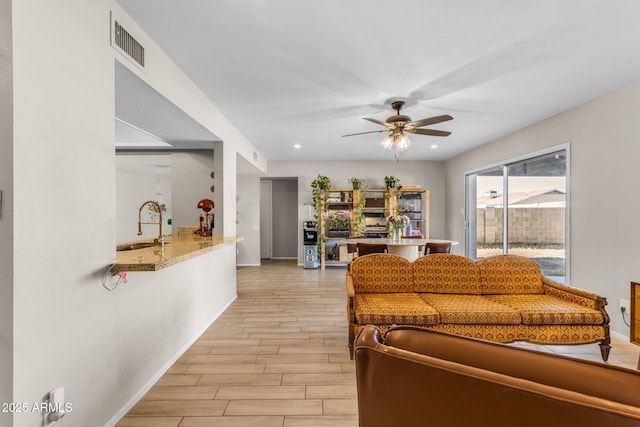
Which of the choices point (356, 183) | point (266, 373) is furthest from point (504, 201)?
point (266, 373)

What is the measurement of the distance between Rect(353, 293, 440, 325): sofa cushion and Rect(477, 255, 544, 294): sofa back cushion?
84 cm

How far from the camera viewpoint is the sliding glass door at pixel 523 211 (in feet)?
13.8

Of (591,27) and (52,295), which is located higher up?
(591,27)

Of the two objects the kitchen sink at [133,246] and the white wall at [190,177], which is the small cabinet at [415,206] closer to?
the white wall at [190,177]

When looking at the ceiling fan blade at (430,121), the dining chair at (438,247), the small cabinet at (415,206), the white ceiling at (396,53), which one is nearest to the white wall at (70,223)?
the white ceiling at (396,53)

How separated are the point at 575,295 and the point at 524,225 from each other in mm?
2531

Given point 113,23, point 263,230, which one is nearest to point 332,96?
point 113,23

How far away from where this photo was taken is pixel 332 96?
130 inches

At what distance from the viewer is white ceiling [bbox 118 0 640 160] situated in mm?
1919

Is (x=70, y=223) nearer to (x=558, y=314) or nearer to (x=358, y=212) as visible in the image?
(x=558, y=314)

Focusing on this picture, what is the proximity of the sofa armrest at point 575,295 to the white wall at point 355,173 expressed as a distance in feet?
14.7

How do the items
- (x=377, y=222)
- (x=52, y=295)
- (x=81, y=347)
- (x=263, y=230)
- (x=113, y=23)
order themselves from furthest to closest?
(x=263, y=230)
(x=377, y=222)
(x=113, y=23)
(x=81, y=347)
(x=52, y=295)

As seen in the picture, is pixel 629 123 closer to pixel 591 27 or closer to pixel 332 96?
pixel 591 27

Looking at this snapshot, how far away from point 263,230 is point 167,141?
14.9 ft
